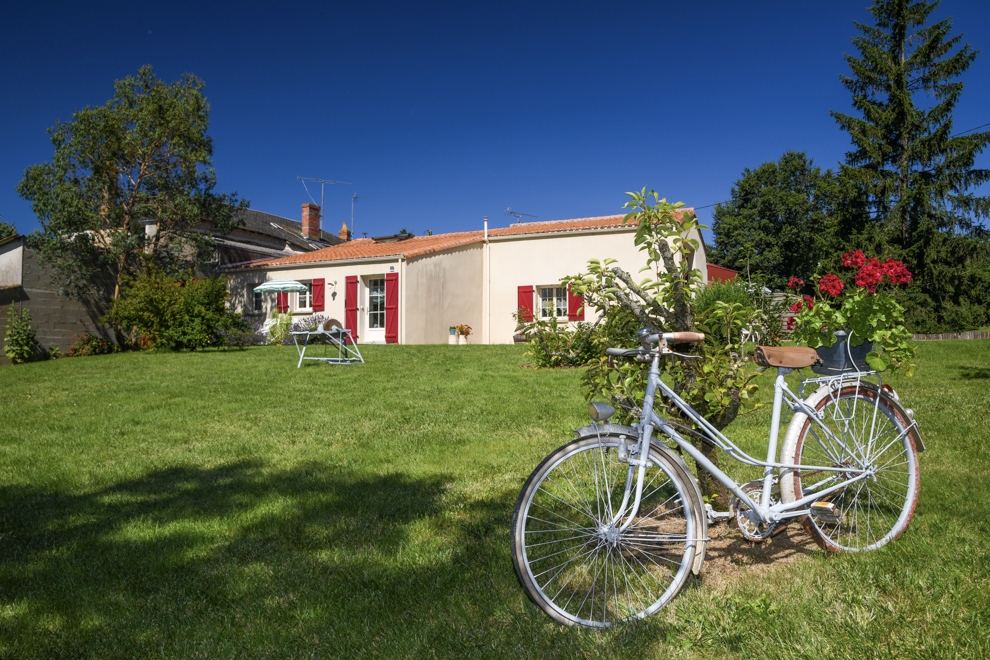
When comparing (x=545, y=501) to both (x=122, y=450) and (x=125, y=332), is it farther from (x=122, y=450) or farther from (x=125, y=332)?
(x=125, y=332)

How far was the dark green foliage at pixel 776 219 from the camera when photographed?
38.0m

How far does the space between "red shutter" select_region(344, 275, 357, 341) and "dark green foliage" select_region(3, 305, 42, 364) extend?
7.76 metres

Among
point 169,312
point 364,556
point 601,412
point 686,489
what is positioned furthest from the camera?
point 169,312

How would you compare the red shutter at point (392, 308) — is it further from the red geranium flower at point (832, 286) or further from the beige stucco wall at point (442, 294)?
the red geranium flower at point (832, 286)

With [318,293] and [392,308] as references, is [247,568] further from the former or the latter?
[318,293]

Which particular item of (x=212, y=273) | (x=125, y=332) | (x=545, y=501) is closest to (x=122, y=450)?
(x=545, y=501)

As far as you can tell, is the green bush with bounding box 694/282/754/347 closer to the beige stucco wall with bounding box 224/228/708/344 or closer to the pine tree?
the beige stucco wall with bounding box 224/228/708/344

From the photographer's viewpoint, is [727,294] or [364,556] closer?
[364,556]

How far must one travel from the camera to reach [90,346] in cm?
1558

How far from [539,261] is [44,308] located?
13.0 m

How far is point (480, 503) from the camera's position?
348cm

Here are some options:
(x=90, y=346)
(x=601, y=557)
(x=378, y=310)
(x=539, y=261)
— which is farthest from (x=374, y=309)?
(x=601, y=557)

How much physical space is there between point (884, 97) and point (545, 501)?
24616 mm

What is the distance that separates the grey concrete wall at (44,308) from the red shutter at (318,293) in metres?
6.03
